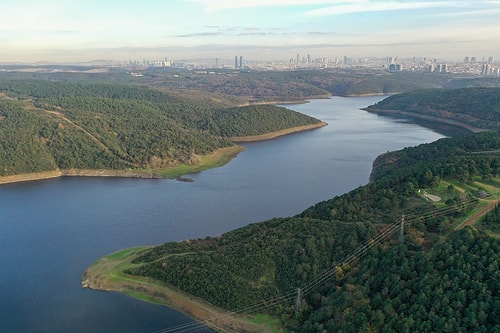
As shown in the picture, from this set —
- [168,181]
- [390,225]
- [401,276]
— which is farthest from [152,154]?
[401,276]

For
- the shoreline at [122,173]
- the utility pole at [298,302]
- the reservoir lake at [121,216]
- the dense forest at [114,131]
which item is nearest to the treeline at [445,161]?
the reservoir lake at [121,216]

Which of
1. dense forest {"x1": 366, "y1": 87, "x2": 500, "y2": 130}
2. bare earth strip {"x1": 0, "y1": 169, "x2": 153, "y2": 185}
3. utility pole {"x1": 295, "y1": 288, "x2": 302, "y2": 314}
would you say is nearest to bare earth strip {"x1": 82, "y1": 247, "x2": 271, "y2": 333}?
utility pole {"x1": 295, "y1": 288, "x2": 302, "y2": 314}

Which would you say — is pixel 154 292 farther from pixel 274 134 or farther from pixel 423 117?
pixel 423 117

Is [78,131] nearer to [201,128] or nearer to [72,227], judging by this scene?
[201,128]

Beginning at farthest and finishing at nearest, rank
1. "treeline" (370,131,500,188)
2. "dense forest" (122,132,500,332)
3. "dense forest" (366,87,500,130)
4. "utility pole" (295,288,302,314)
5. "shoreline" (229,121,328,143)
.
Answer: "dense forest" (366,87,500,130) → "shoreline" (229,121,328,143) → "treeline" (370,131,500,188) → "utility pole" (295,288,302,314) → "dense forest" (122,132,500,332)

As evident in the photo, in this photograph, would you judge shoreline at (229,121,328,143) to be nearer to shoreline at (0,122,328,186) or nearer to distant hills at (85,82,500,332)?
shoreline at (0,122,328,186)

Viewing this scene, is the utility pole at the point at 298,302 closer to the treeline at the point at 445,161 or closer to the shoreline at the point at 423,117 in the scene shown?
the treeline at the point at 445,161
